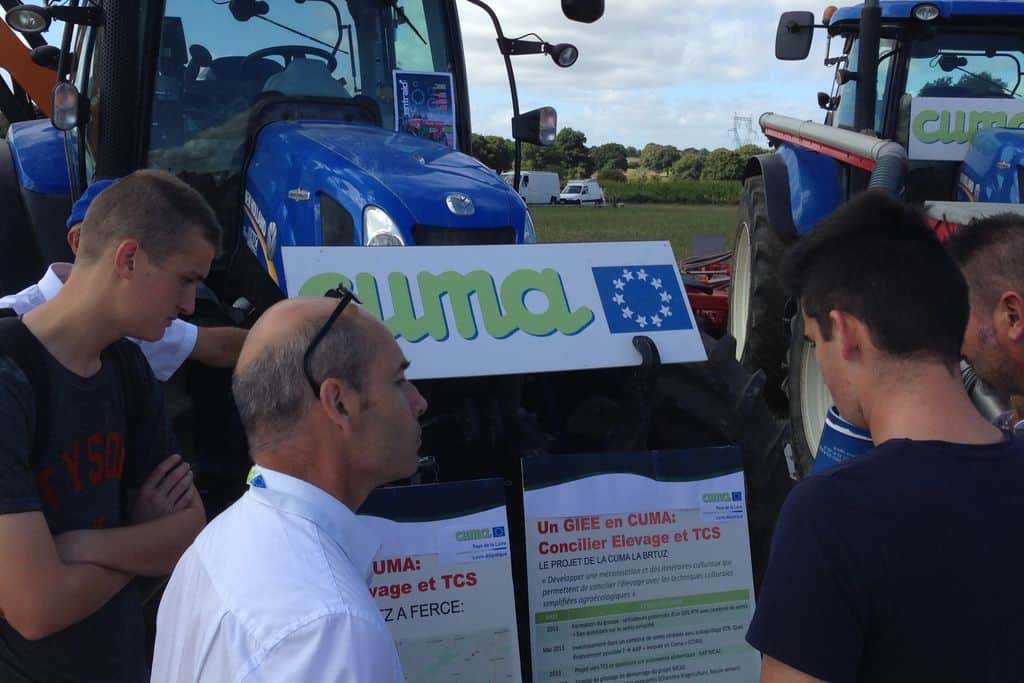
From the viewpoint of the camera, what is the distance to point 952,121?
5348mm

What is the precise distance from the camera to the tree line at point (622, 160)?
189 ft

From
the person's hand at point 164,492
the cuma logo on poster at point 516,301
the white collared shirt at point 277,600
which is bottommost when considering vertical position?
the person's hand at point 164,492

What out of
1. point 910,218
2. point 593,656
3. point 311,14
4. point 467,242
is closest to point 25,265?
point 311,14

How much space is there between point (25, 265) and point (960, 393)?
4.07 metres

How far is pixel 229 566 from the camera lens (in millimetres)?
1281

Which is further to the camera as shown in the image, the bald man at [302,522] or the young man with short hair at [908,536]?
the young man with short hair at [908,536]

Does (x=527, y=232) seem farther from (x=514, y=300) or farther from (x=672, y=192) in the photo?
(x=672, y=192)

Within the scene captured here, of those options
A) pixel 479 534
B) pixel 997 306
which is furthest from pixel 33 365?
pixel 997 306

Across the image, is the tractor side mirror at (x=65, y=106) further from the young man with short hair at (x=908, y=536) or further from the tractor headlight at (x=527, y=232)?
the young man with short hair at (x=908, y=536)

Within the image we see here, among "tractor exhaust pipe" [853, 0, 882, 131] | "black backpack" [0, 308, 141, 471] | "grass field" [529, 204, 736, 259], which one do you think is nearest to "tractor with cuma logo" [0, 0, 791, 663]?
"black backpack" [0, 308, 141, 471]

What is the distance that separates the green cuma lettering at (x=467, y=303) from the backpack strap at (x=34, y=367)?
0.74m

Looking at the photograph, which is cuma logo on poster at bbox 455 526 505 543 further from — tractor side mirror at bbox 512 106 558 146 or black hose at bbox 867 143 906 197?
black hose at bbox 867 143 906 197

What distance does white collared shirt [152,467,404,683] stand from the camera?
1158 mm

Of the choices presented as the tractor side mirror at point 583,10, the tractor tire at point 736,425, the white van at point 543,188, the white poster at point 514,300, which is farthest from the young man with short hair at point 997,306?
the white van at point 543,188
